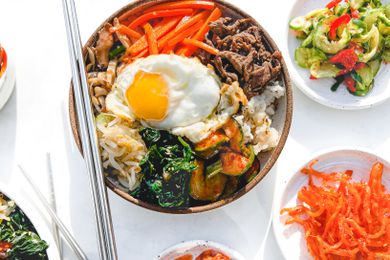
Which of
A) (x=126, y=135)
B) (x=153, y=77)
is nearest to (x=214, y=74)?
(x=153, y=77)

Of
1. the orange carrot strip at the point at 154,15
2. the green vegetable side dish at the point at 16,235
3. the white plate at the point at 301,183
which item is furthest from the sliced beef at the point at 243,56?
the green vegetable side dish at the point at 16,235

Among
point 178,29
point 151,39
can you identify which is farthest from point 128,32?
point 178,29

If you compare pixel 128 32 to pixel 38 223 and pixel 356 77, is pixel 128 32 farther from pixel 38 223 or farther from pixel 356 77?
pixel 356 77

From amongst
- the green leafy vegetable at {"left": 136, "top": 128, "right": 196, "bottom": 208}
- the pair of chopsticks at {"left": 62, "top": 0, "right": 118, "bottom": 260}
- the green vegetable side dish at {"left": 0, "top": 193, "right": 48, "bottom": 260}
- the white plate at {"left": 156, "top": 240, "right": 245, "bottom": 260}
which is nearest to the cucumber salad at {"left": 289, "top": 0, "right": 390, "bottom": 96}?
the green leafy vegetable at {"left": 136, "top": 128, "right": 196, "bottom": 208}

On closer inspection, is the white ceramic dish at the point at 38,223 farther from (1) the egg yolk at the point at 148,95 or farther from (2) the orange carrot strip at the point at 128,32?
(2) the orange carrot strip at the point at 128,32

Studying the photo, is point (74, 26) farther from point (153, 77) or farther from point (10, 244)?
point (10, 244)
